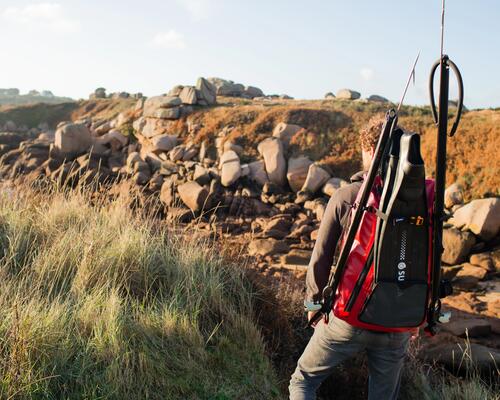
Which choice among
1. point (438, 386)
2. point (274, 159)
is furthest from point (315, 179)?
point (438, 386)

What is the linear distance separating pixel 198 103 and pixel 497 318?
15.5 meters

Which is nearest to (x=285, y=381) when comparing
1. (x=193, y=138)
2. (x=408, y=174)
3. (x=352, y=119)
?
(x=408, y=174)

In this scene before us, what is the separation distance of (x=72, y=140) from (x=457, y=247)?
46.4ft

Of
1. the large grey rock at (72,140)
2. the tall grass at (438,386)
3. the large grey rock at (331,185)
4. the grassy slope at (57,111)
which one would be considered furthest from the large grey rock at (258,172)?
the grassy slope at (57,111)

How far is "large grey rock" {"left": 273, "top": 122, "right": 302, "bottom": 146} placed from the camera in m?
17.0

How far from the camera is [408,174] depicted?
2.71 metres

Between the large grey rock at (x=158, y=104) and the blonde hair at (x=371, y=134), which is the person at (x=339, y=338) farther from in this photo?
the large grey rock at (x=158, y=104)

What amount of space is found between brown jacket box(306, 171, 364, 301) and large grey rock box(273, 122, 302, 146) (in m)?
13.7

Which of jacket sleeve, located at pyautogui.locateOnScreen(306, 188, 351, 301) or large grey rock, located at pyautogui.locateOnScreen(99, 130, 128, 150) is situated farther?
large grey rock, located at pyautogui.locateOnScreen(99, 130, 128, 150)

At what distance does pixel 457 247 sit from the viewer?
10172 millimetres

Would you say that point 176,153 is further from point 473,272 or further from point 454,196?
point 473,272

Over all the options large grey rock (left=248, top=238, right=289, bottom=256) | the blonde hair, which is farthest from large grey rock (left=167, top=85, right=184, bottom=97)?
the blonde hair

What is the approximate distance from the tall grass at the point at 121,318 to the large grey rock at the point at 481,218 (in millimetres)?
6512

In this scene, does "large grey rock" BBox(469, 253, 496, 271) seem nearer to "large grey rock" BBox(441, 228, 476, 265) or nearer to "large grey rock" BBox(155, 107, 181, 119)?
"large grey rock" BBox(441, 228, 476, 265)
